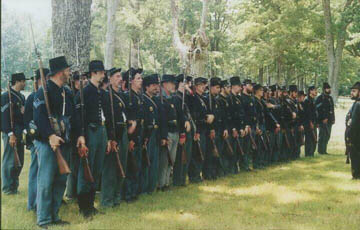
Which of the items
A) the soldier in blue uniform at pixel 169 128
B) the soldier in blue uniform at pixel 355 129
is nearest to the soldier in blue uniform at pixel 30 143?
the soldier in blue uniform at pixel 169 128

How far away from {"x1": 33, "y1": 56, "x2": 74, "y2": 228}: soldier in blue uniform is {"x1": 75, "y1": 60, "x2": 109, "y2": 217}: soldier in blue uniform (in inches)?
12.1

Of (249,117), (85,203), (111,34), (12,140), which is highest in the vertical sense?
(111,34)

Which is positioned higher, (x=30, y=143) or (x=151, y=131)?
(x=151, y=131)

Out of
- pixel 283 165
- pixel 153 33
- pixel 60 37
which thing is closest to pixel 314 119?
pixel 283 165

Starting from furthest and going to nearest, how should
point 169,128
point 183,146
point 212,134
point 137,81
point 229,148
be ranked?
point 229,148, point 212,134, point 183,146, point 169,128, point 137,81

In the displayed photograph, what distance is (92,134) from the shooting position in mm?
5848

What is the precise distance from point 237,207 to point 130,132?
2189 millimetres

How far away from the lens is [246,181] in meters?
8.81

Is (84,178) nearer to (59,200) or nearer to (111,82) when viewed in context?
(59,200)

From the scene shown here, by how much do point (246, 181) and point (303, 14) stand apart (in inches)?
818

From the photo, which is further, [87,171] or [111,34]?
[111,34]

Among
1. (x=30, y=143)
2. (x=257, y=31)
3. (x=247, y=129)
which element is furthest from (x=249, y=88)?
(x=257, y=31)

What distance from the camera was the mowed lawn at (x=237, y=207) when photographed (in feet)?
18.8

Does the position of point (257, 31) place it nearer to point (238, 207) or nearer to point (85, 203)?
point (238, 207)
